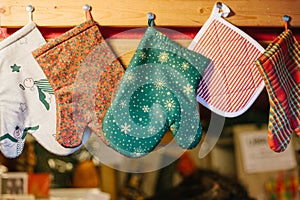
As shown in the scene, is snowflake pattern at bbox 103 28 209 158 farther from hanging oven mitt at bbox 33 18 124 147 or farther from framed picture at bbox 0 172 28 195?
framed picture at bbox 0 172 28 195

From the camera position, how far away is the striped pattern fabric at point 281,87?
159 centimetres

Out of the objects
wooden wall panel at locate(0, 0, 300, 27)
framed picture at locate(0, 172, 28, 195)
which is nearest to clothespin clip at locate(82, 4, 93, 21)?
wooden wall panel at locate(0, 0, 300, 27)

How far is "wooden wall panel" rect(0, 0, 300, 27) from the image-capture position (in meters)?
1.64

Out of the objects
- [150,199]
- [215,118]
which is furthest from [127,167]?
[215,118]

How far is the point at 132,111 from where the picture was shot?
1.55m

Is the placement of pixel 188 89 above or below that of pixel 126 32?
below

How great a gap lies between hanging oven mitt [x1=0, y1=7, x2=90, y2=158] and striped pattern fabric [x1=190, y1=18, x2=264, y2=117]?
448 millimetres

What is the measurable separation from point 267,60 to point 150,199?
2091 mm

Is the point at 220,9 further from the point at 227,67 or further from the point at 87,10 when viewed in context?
the point at 87,10

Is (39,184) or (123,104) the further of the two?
(39,184)

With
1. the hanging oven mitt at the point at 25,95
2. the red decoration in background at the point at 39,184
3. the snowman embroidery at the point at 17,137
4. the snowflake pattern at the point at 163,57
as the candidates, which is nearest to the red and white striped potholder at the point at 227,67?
the snowflake pattern at the point at 163,57

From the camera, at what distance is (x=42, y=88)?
5.30 ft

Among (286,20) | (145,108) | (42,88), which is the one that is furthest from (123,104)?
(286,20)

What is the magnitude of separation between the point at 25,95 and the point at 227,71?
2.22ft
